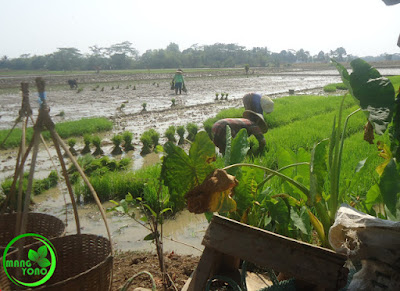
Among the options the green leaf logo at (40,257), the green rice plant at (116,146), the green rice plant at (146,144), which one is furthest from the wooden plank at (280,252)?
the green rice plant at (116,146)

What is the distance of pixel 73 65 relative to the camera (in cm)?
4656

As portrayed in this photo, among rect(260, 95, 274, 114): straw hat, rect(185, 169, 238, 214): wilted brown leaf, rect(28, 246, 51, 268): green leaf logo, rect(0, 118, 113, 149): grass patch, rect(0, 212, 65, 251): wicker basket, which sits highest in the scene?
rect(185, 169, 238, 214): wilted brown leaf

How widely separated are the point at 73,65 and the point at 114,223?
47.6 m

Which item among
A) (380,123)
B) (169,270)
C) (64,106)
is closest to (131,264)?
(169,270)

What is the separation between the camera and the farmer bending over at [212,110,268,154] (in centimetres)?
396

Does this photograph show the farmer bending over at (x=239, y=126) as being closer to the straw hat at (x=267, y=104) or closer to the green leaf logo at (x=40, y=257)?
the straw hat at (x=267, y=104)

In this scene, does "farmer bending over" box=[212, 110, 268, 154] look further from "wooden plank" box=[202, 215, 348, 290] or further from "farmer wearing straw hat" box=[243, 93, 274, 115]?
"wooden plank" box=[202, 215, 348, 290]

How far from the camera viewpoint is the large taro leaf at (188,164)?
1334 mm

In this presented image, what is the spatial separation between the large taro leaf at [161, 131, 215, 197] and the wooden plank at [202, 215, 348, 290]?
0.69ft

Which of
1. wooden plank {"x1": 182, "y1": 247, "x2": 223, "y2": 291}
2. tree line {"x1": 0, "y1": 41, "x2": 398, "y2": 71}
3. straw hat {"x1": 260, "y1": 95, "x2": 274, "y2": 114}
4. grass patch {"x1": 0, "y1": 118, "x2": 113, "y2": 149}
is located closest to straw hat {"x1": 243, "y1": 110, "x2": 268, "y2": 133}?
straw hat {"x1": 260, "y1": 95, "x2": 274, "y2": 114}

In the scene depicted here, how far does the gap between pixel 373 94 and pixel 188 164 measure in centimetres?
71

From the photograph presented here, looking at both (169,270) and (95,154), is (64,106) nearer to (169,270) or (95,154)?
(95,154)

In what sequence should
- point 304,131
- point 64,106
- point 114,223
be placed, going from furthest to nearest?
point 64,106, point 304,131, point 114,223

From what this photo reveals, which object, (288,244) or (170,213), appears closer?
(288,244)
